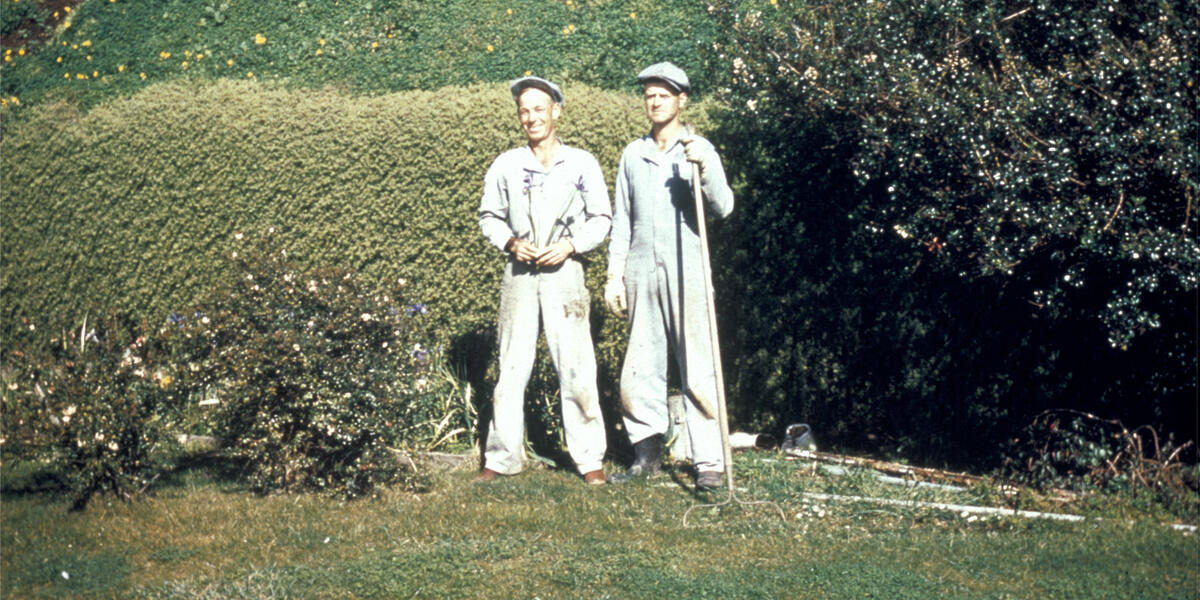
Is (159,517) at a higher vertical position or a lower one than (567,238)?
lower

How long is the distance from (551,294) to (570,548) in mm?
1727

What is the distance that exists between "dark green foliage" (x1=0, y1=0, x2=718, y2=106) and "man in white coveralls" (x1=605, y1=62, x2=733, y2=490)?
3.61 meters

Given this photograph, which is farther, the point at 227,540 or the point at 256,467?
the point at 256,467

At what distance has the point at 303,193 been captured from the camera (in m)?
8.16

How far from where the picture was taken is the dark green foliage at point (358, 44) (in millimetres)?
10516

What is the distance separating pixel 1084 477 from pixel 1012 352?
2.78ft

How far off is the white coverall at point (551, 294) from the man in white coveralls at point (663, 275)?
A: 0.57 ft

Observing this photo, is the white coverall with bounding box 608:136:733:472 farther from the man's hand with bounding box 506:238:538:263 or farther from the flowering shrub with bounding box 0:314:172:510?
the flowering shrub with bounding box 0:314:172:510

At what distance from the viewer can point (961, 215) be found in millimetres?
5719

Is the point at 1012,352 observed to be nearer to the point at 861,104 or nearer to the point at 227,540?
the point at 861,104

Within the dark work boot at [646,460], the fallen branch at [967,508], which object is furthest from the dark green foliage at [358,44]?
the fallen branch at [967,508]

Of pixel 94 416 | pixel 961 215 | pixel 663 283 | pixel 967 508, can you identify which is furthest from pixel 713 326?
pixel 94 416

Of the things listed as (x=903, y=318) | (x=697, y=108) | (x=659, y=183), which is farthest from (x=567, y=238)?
(x=903, y=318)

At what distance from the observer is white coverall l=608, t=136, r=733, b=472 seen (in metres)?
6.04
